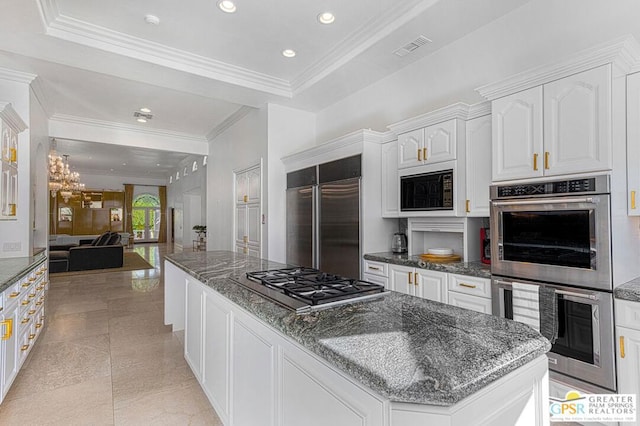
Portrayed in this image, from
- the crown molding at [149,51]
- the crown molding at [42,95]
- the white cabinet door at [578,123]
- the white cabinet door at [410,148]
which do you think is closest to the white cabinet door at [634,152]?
the white cabinet door at [578,123]

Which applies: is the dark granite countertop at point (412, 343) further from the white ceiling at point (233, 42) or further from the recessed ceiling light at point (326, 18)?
the recessed ceiling light at point (326, 18)

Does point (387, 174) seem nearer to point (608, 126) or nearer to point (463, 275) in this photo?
point (463, 275)

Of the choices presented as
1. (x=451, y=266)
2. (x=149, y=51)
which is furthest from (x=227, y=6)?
(x=451, y=266)

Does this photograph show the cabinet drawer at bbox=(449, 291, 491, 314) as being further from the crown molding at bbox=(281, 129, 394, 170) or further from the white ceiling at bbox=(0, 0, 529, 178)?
the white ceiling at bbox=(0, 0, 529, 178)

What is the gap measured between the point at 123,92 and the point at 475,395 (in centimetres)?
601

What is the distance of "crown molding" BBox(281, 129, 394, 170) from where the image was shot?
12.0 feet

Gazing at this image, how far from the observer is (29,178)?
4.49 metres

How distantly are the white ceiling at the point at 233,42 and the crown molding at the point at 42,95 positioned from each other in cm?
8

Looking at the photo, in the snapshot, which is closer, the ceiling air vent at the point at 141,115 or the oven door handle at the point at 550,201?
the oven door handle at the point at 550,201

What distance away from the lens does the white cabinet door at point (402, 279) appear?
3029 millimetres

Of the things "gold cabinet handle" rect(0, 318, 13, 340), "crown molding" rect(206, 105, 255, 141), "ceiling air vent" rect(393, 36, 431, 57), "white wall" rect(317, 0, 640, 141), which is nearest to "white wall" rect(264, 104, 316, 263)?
"crown molding" rect(206, 105, 255, 141)

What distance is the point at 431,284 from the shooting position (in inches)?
112

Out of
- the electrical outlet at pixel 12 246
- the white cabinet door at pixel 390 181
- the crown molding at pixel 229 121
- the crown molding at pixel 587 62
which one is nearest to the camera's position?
the crown molding at pixel 587 62

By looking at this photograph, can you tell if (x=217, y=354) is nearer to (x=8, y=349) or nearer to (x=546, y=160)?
(x=8, y=349)
